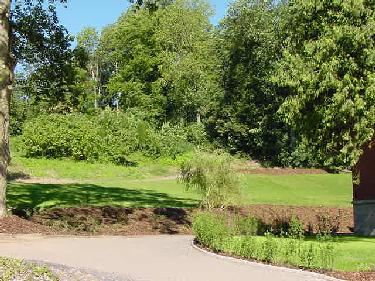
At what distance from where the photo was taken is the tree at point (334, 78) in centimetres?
1502

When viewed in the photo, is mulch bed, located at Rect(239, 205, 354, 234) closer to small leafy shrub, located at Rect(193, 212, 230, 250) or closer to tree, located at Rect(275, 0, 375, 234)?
tree, located at Rect(275, 0, 375, 234)

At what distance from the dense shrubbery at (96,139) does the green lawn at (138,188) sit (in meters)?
1.40

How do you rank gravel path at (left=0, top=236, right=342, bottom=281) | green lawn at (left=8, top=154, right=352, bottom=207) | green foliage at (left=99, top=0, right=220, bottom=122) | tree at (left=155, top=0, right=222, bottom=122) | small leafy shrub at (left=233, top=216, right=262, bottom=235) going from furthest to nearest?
green foliage at (left=99, top=0, right=220, bottom=122), tree at (left=155, top=0, right=222, bottom=122), green lawn at (left=8, top=154, right=352, bottom=207), small leafy shrub at (left=233, top=216, right=262, bottom=235), gravel path at (left=0, top=236, right=342, bottom=281)

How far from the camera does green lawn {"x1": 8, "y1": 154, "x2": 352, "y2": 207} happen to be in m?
24.3

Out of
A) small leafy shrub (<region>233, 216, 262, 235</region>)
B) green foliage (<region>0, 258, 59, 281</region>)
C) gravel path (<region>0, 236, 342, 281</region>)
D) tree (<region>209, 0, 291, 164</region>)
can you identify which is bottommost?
gravel path (<region>0, 236, 342, 281</region>)

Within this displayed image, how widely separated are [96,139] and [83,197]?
1688cm

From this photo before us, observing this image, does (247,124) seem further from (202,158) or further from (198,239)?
(198,239)

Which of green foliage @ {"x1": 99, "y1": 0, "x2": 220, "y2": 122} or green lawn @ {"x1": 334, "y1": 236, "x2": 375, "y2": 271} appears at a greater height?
green foliage @ {"x1": 99, "y1": 0, "x2": 220, "y2": 122}

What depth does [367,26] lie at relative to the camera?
1503 cm

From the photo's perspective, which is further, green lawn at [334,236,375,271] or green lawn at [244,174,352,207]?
green lawn at [244,174,352,207]

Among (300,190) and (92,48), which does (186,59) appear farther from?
(300,190)

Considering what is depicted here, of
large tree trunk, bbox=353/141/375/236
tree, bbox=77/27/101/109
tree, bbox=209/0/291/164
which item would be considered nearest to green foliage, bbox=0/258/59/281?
large tree trunk, bbox=353/141/375/236

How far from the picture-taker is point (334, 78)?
15172mm

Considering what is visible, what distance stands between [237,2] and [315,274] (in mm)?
48978
